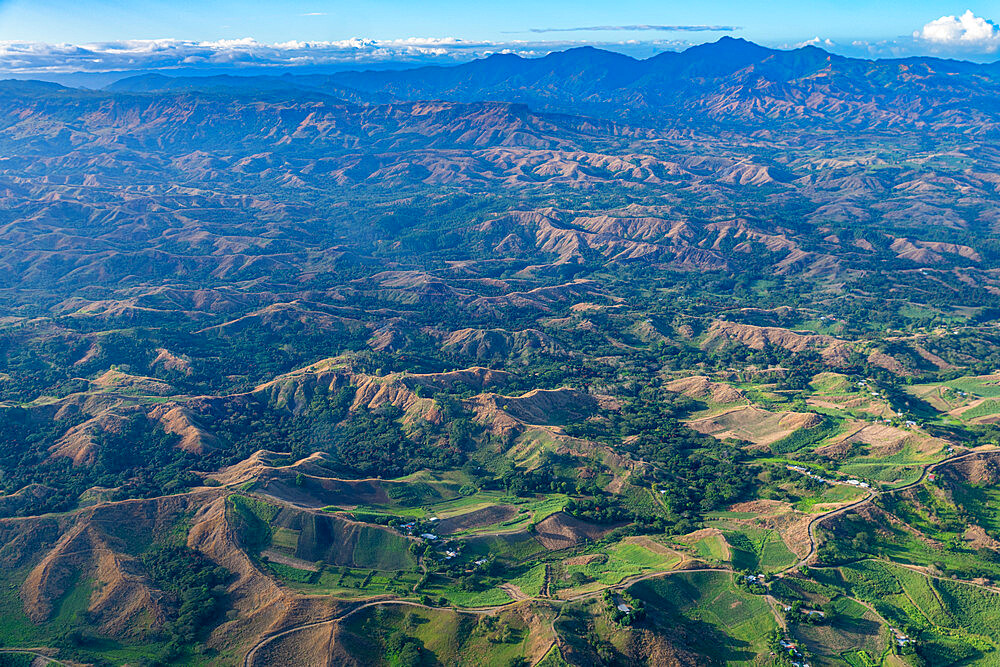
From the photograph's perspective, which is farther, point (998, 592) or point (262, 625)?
point (998, 592)

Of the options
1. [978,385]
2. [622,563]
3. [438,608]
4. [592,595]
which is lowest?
[978,385]

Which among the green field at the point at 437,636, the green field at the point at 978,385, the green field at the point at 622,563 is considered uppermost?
the green field at the point at 437,636

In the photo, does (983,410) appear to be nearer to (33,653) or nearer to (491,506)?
(491,506)

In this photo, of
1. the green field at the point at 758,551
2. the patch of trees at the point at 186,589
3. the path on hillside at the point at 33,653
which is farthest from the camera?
the green field at the point at 758,551

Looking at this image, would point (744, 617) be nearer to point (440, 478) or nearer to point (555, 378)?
point (440, 478)

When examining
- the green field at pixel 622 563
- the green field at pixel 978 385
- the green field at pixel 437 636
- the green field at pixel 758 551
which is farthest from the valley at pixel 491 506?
the green field at pixel 978 385

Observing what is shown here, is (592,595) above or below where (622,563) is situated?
above

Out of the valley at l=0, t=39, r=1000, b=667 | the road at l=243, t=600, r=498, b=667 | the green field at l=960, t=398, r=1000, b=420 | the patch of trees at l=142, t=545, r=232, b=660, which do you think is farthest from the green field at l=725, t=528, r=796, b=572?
the patch of trees at l=142, t=545, r=232, b=660

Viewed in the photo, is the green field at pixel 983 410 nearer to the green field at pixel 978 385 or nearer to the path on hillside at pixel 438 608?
the green field at pixel 978 385

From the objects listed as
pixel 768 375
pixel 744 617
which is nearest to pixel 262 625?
pixel 744 617

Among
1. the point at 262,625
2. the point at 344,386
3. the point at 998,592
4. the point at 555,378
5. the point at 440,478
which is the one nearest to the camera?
the point at 262,625

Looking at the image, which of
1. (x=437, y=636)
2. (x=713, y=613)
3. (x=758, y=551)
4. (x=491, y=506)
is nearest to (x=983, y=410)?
(x=758, y=551)
